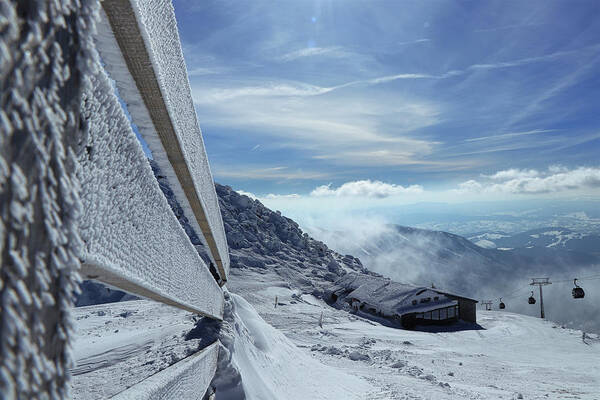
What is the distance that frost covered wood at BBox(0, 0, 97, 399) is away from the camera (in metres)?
0.31

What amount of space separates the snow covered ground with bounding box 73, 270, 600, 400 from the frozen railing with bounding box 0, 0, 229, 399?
1134 millimetres

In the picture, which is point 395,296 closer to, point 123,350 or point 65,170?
point 123,350

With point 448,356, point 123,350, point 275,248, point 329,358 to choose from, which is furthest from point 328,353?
point 275,248

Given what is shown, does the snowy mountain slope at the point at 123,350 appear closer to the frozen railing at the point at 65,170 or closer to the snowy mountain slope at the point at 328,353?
the snowy mountain slope at the point at 328,353

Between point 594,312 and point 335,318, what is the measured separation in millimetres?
165673

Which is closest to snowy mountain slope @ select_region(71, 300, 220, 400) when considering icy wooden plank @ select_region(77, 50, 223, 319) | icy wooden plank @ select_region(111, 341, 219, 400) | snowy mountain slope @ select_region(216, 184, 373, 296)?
icy wooden plank @ select_region(111, 341, 219, 400)

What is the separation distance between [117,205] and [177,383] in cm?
85

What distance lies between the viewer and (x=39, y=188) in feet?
1.18

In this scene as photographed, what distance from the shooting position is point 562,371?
539 inches

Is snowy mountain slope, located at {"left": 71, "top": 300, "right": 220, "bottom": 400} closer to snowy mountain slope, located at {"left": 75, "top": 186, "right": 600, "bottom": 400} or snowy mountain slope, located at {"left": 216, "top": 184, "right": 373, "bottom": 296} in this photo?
snowy mountain slope, located at {"left": 75, "top": 186, "right": 600, "bottom": 400}

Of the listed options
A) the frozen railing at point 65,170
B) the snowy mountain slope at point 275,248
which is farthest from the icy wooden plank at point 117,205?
the snowy mountain slope at point 275,248

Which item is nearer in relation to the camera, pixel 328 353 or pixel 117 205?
pixel 117 205

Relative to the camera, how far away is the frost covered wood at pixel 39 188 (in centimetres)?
31

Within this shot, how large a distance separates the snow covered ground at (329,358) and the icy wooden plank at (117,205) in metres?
0.89
